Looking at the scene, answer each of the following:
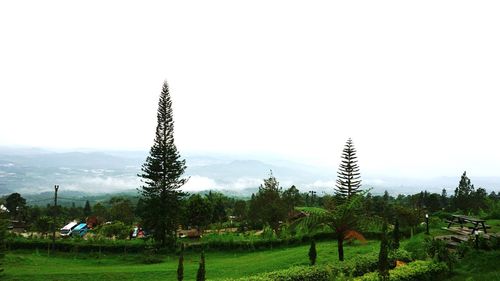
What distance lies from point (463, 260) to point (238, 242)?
17.8 meters

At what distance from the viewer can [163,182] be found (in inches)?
1316

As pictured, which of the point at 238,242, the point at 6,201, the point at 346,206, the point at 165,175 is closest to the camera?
the point at 346,206

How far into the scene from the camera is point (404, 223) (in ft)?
103

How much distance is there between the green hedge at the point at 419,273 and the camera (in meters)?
11.4

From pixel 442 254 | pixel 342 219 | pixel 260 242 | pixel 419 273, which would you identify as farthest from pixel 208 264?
pixel 442 254

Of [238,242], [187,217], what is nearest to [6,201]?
[187,217]

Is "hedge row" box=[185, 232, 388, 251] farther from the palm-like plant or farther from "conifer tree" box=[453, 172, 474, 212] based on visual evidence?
"conifer tree" box=[453, 172, 474, 212]

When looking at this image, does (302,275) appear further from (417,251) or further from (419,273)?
(417,251)

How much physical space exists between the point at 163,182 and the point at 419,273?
25.4 metres

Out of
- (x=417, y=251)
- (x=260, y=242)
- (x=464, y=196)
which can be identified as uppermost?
(x=464, y=196)

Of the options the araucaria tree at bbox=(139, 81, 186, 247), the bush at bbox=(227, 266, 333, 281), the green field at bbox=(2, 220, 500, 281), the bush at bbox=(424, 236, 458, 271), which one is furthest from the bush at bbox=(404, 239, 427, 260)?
the araucaria tree at bbox=(139, 81, 186, 247)

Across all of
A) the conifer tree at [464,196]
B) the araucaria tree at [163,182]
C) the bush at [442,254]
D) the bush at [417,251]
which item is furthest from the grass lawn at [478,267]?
the conifer tree at [464,196]

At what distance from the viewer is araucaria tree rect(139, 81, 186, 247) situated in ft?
105

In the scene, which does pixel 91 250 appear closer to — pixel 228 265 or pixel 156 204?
pixel 156 204
